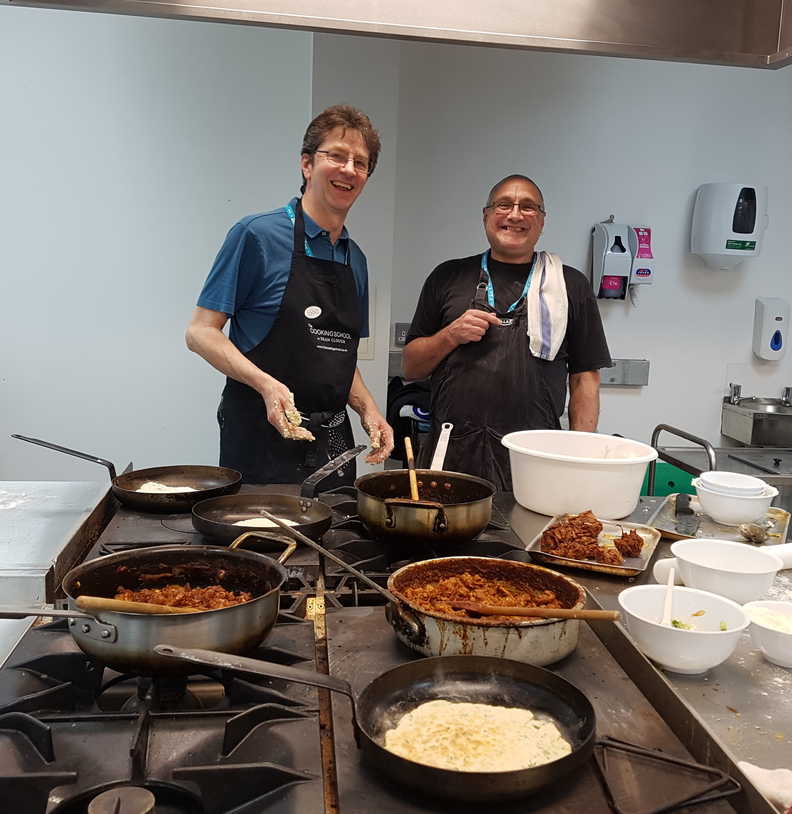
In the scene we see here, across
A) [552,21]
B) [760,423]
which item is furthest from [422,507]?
[760,423]

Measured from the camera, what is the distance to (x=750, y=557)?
1477 millimetres

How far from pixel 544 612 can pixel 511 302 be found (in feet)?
5.80

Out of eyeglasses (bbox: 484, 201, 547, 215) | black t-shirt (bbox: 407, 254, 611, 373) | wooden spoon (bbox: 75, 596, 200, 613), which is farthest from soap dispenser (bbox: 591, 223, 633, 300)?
wooden spoon (bbox: 75, 596, 200, 613)

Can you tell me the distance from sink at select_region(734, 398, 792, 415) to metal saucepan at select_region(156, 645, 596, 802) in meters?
3.75

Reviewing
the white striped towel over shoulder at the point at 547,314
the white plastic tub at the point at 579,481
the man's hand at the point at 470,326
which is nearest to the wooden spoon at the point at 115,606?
the white plastic tub at the point at 579,481

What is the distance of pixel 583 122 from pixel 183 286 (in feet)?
7.49

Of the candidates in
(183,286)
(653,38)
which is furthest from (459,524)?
(183,286)

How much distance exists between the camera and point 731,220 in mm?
4090

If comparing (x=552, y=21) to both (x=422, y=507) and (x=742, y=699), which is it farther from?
(x=742, y=699)

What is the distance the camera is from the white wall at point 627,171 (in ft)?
13.3

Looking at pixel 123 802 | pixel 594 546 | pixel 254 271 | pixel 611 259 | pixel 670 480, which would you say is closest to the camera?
pixel 123 802

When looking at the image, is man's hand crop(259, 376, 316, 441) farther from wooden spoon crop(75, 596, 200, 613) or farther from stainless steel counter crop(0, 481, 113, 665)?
wooden spoon crop(75, 596, 200, 613)

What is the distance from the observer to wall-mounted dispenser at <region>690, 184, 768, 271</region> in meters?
4.07

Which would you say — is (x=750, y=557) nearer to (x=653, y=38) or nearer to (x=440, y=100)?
(x=653, y=38)
